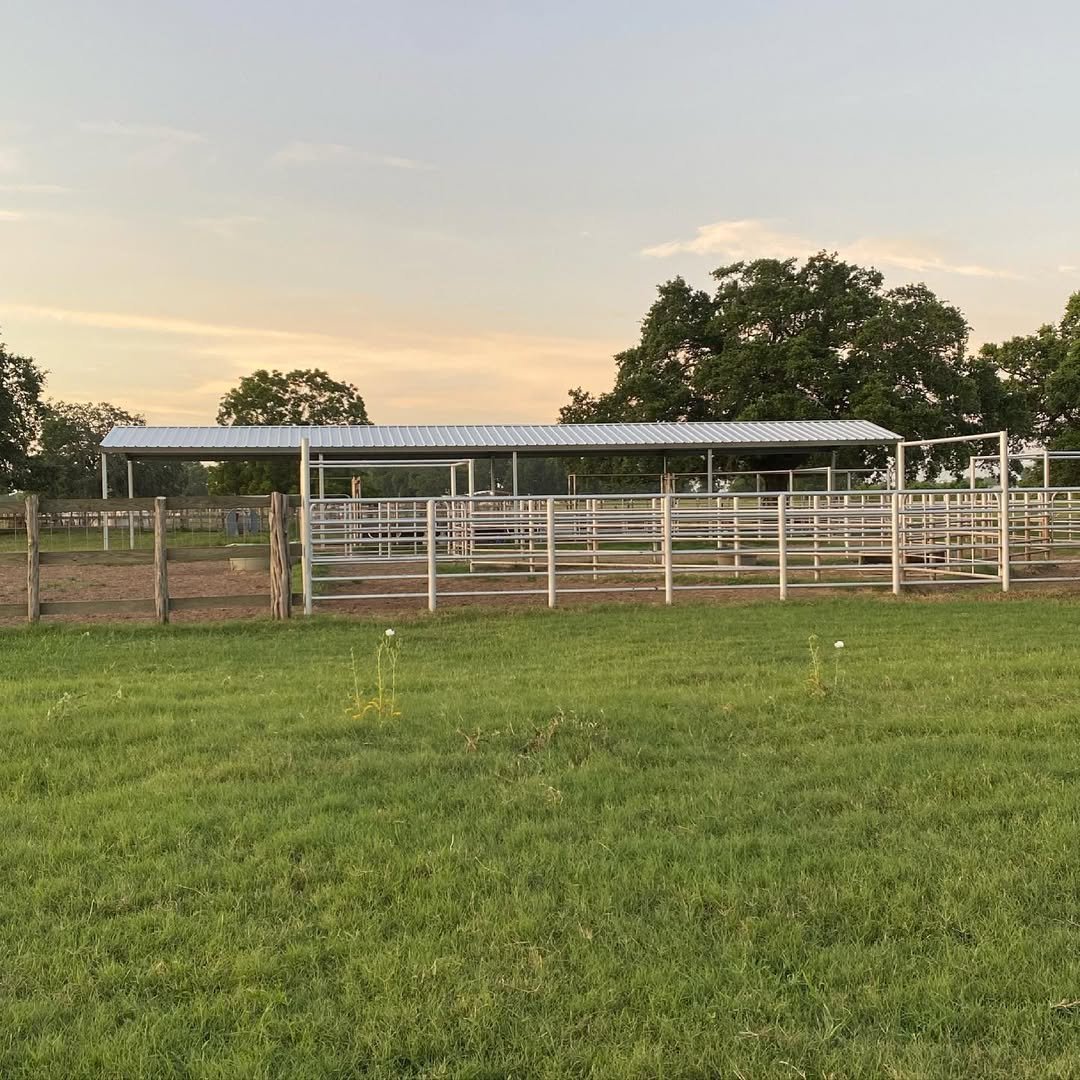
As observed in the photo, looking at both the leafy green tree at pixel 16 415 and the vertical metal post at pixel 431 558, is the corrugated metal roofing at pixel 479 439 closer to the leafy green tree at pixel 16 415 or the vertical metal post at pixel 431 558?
the vertical metal post at pixel 431 558

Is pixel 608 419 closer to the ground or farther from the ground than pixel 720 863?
farther from the ground

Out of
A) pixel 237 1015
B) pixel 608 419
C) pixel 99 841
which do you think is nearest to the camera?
pixel 237 1015

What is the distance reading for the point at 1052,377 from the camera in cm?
3684

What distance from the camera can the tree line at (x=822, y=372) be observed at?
35.8 m

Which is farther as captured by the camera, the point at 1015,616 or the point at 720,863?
the point at 1015,616

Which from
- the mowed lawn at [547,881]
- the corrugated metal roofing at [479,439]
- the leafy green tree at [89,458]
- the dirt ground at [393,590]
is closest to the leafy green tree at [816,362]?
the corrugated metal roofing at [479,439]

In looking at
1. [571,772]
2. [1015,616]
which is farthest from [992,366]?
[571,772]

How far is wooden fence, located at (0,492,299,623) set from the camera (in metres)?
9.77

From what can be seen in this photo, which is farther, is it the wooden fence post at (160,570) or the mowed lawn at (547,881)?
the wooden fence post at (160,570)

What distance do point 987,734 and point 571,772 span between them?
2.34 m

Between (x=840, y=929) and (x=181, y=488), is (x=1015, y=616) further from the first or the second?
(x=181, y=488)

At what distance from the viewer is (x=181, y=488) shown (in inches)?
3132

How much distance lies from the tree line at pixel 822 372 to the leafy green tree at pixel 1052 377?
0.18 ft

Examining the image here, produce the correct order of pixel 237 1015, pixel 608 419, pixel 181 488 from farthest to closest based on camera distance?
pixel 181 488 → pixel 608 419 → pixel 237 1015
